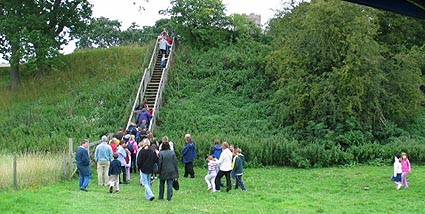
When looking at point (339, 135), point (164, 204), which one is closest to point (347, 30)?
point (339, 135)

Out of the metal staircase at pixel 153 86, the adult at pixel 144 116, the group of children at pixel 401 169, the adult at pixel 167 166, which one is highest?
the metal staircase at pixel 153 86

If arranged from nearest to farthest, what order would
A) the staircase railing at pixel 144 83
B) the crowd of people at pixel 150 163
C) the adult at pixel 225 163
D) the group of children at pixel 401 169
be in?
1. the crowd of people at pixel 150 163
2. the adult at pixel 225 163
3. the group of children at pixel 401 169
4. the staircase railing at pixel 144 83

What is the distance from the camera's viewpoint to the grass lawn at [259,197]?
515 inches

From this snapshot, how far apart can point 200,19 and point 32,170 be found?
19001 millimetres

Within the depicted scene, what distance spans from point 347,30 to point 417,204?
11.7 metres

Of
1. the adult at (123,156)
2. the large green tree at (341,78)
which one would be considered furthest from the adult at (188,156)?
the large green tree at (341,78)

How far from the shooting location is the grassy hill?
2627 cm

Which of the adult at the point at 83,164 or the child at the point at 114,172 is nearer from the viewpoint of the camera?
the child at the point at 114,172

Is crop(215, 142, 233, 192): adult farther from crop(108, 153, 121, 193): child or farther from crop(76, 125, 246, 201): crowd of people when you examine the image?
crop(108, 153, 121, 193): child

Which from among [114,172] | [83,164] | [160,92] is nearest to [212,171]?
[114,172]

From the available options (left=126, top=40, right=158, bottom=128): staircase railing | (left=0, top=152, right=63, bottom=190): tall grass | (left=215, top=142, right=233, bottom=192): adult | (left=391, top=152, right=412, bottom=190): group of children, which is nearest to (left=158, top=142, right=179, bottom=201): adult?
(left=215, top=142, right=233, bottom=192): adult

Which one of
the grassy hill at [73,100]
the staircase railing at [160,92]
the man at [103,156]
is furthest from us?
the staircase railing at [160,92]

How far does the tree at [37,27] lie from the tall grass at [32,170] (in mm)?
15297

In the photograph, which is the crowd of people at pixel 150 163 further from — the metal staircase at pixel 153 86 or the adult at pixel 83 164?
the metal staircase at pixel 153 86
